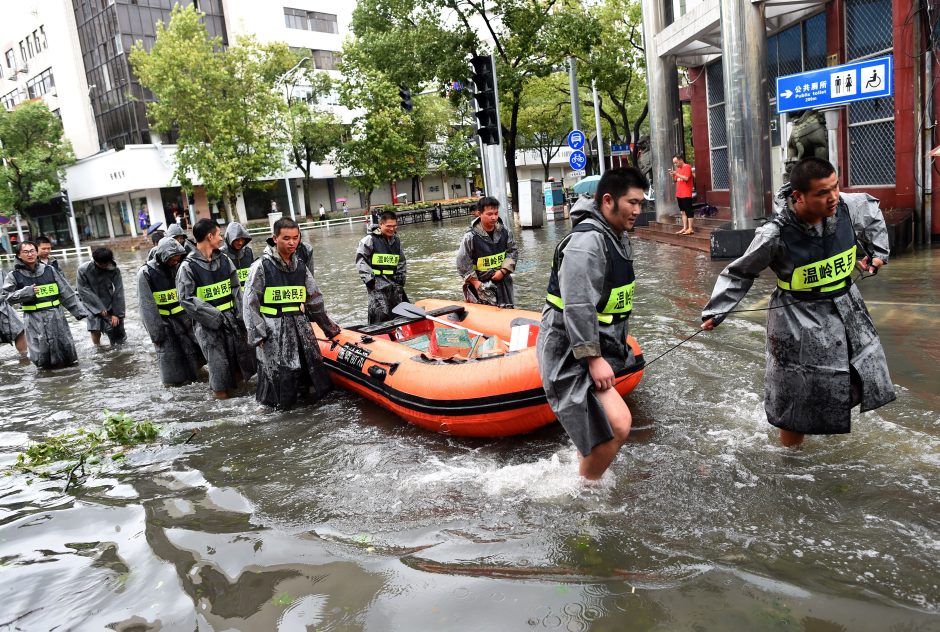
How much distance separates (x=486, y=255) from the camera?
8.03 meters

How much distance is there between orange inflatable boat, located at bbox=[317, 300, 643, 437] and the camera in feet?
17.1

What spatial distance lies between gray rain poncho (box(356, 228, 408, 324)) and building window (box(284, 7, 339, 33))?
45.7m

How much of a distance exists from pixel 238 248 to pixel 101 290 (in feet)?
10.9

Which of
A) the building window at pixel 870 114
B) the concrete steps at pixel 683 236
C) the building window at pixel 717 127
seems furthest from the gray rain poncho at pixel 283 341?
the building window at pixel 717 127

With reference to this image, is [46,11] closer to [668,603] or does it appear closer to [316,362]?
[316,362]

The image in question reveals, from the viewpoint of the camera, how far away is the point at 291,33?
49.0 m

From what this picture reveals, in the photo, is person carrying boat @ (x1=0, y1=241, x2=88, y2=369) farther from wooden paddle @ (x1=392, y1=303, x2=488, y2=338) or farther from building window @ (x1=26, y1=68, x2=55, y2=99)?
building window @ (x1=26, y1=68, x2=55, y2=99)

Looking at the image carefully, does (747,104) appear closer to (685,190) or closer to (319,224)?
(685,190)

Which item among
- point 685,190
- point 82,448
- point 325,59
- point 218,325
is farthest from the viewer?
point 325,59

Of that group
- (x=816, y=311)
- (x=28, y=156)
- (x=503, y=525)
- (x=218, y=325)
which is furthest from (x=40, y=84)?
(x=816, y=311)

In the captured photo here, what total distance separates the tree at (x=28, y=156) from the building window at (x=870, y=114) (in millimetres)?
41115

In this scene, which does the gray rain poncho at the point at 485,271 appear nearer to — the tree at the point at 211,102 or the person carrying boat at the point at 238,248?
the person carrying boat at the point at 238,248

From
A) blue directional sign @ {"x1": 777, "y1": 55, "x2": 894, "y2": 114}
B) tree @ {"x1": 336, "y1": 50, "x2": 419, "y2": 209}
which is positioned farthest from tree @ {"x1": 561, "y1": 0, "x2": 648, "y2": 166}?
blue directional sign @ {"x1": 777, "y1": 55, "x2": 894, "y2": 114}

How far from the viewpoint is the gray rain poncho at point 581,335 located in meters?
3.59
